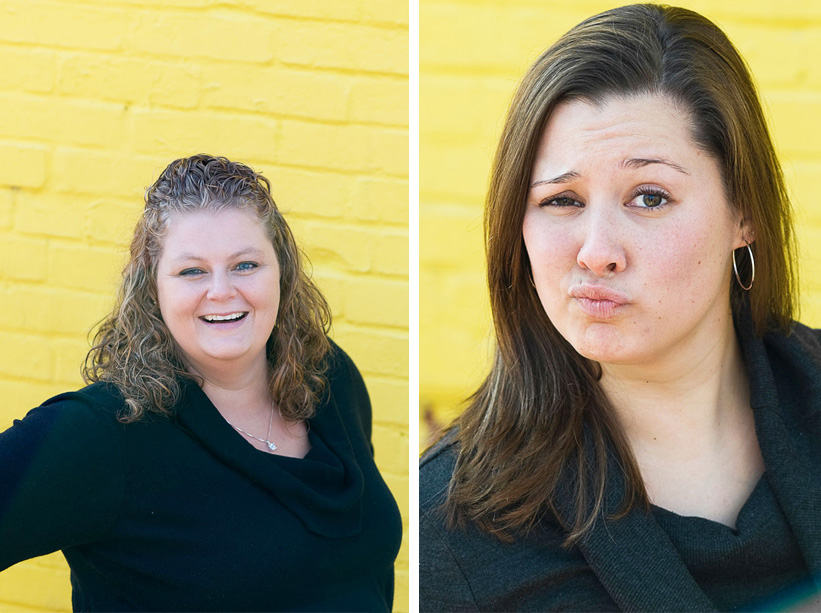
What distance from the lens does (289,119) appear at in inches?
83.4

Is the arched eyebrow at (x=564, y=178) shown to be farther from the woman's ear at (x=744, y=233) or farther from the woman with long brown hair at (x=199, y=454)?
the woman with long brown hair at (x=199, y=454)

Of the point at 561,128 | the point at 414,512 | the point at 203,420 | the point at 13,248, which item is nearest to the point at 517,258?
the point at 561,128

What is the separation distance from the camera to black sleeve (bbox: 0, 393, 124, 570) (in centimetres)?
151

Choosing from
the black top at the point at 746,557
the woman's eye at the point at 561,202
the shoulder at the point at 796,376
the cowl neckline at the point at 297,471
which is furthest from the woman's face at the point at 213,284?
the shoulder at the point at 796,376

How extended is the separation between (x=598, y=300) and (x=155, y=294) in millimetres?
863

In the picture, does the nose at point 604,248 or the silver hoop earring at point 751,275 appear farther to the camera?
the silver hoop earring at point 751,275

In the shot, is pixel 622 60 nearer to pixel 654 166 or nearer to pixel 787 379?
pixel 654 166

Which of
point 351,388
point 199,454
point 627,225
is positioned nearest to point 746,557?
point 627,225

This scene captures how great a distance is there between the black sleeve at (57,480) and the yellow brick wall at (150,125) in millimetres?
593

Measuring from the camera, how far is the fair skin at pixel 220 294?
1677 millimetres

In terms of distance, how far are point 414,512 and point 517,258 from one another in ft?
→ 1.84

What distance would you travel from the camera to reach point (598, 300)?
61.9 inches

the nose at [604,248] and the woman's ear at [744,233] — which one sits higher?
the woman's ear at [744,233]

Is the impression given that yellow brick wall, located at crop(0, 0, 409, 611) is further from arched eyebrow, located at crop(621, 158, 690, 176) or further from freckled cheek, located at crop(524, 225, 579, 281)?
arched eyebrow, located at crop(621, 158, 690, 176)
